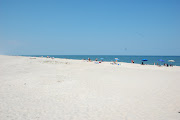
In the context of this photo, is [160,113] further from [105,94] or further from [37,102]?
[37,102]

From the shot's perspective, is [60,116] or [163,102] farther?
[163,102]

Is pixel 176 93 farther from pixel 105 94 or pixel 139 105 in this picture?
pixel 105 94

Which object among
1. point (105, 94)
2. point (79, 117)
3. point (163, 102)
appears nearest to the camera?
point (79, 117)

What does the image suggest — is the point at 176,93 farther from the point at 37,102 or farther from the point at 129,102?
the point at 37,102

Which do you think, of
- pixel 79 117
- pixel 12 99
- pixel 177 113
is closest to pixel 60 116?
pixel 79 117

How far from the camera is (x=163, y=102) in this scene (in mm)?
9203

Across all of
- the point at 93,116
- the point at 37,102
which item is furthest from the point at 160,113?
the point at 37,102

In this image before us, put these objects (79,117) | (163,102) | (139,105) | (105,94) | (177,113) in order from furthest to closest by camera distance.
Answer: (105,94)
(163,102)
(139,105)
(177,113)
(79,117)

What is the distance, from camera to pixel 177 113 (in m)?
7.46

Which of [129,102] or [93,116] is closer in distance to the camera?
[93,116]

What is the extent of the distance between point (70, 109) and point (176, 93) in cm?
868

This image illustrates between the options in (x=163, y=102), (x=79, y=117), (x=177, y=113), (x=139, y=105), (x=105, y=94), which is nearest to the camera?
(x=79, y=117)

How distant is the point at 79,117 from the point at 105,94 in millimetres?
4389

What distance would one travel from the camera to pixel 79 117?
6812mm
